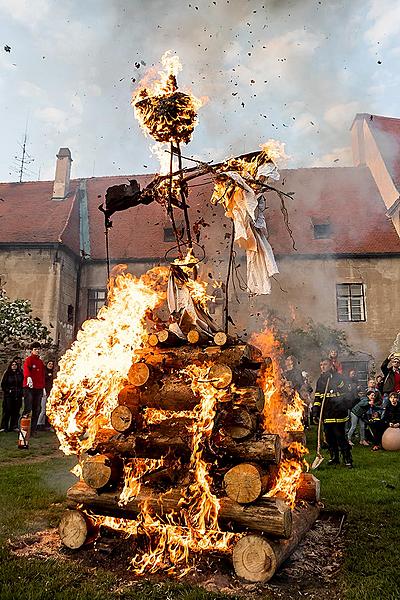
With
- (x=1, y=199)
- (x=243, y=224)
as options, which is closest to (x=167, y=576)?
(x=243, y=224)

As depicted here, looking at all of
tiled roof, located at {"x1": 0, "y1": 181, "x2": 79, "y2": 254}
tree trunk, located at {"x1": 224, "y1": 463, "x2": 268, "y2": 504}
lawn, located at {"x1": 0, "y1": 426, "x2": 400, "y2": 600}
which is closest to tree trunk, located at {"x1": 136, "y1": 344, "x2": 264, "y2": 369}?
tree trunk, located at {"x1": 224, "y1": 463, "x2": 268, "y2": 504}

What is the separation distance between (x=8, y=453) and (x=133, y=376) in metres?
5.77

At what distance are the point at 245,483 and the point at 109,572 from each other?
54.7 inches

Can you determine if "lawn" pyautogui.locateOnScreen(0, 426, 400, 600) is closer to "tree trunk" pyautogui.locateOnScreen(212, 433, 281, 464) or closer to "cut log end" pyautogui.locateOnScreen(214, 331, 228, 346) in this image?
"tree trunk" pyautogui.locateOnScreen(212, 433, 281, 464)

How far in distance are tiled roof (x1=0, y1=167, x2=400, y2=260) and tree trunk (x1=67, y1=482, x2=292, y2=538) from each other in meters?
17.3

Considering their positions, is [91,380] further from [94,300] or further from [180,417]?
[94,300]

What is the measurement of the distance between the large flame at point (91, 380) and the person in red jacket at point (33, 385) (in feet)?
20.1

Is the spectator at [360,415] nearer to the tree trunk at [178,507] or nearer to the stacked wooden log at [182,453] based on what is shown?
the stacked wooden log at [182,453]

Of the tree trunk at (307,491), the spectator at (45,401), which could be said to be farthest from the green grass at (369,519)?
the spectator at (45,401)

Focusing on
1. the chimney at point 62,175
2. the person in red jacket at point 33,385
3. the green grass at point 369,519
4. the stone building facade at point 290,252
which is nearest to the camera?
the green grass at point 369,519

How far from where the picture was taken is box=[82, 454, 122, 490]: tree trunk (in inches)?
186

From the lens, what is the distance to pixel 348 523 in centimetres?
561

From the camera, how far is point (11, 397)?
39.1 feet

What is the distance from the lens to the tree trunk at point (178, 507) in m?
4.12
